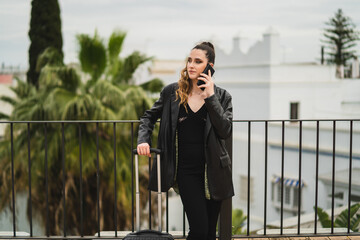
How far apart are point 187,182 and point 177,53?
29.0m

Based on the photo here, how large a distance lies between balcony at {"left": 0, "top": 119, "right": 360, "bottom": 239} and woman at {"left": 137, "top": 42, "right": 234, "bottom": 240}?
44 cm

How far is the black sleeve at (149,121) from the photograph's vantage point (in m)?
2.34

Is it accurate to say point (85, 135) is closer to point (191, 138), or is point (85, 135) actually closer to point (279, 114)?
point (191, 138)

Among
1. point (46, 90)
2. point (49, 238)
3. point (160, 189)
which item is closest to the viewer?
point (160, 189)

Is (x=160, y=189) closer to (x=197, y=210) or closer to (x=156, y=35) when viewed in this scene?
(x=197, y=210)

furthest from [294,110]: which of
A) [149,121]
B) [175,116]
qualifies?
[175,116]

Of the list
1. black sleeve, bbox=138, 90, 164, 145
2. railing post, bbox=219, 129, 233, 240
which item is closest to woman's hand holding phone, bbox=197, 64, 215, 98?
black sleeve, bbox=138, 90, 164, 145

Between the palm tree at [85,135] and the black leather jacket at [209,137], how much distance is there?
6.75 metres

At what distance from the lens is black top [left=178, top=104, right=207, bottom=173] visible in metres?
2.22

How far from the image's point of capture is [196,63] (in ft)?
7.27

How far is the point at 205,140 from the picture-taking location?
2.20m

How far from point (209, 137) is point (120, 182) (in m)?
7.24

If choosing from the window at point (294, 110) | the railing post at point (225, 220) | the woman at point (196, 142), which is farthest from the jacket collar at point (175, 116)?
the window at point (294, 110)

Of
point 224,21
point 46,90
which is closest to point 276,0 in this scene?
point 224,21
